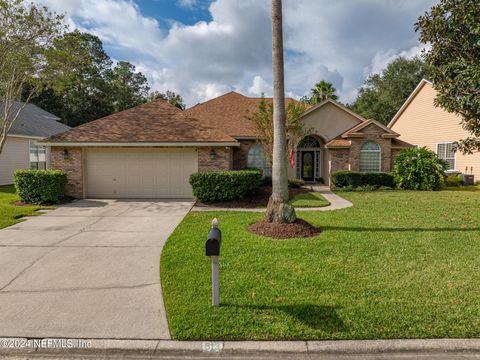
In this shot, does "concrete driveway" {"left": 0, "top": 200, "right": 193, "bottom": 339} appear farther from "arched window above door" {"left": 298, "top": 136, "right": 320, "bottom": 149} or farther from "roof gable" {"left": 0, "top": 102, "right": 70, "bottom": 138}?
"roof gable" {"left": 0, "top": 102, "right": 70, "bottom": 138}

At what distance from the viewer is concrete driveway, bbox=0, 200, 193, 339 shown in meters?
3.52

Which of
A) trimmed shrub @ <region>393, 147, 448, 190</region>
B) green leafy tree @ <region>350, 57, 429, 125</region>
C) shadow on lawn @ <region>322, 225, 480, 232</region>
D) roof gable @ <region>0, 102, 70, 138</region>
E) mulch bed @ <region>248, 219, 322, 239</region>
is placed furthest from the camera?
green leafy tree @ <region>350, 57, 429, 125</region>

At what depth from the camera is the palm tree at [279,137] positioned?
7.29 meters

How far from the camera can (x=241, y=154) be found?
58.8ft

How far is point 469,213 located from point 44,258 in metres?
12.1

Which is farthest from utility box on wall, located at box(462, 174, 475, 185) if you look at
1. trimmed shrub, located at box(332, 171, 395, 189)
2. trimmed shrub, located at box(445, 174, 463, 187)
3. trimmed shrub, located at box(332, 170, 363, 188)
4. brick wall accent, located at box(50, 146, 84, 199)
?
brick wall accent, located at box(50, 146, 84, 199)

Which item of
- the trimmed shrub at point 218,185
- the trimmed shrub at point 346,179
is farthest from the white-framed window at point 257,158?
the trimmed shrub at point 218,185

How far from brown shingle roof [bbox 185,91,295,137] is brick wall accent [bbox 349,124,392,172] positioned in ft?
19.0

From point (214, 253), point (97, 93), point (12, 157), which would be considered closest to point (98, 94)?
point (97, 93)

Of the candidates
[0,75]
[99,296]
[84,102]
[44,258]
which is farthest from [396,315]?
[84,102]

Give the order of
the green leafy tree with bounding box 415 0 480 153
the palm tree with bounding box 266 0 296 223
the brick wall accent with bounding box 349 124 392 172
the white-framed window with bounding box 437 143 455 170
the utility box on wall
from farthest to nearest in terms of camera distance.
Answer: the white-framed window with bounding box 437 143 455 170 → the utility box on wall → the brick wall accent with bounding box 349 124 392 172 → the green leafy tree with bounding box 415 0 480 153 → the palm tree with bounding box 266 0 296 223

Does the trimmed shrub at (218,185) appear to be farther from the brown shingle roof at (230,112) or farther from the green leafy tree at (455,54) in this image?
the green leafy tree at (455,54)

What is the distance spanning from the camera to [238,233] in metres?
7.17

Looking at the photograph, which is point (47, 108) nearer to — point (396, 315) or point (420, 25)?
point (420, 25)
